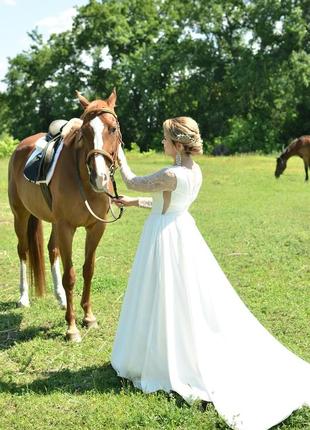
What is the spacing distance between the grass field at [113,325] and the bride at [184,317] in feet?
0.67

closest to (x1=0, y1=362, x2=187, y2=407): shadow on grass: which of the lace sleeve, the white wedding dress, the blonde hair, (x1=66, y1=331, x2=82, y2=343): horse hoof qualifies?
the white wedding dress

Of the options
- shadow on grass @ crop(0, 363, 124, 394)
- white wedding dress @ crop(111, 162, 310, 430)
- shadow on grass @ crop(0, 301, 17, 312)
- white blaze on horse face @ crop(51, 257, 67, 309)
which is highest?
white wedding dress @ crop(111, 162, 310, 430)

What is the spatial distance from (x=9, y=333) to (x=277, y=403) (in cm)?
302

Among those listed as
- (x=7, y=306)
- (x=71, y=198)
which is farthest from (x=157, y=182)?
(x=7, y=306)

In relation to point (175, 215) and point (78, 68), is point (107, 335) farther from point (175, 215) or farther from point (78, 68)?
point (78, 68)

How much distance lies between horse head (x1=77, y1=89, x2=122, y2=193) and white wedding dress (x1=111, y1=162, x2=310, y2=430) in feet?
0.84

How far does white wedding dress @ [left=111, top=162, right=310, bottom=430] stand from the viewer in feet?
12.6

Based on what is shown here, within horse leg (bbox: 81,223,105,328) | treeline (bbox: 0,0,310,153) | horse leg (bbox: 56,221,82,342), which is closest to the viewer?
horse leg (bbox: 56,221,82,342)

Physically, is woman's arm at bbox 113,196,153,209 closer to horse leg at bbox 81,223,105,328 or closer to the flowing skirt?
the flowing skirt

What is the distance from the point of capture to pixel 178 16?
47.5m

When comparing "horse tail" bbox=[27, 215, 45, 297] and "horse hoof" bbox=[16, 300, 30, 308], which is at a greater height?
"horse tail" bbox=[27, 215, 45, 297]

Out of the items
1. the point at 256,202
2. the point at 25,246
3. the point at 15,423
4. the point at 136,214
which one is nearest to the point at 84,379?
the point at 15,423

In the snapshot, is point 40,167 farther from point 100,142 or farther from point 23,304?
point 23,304

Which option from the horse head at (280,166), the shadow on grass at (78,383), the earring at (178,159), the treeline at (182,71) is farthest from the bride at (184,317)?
the treeline at (182,71)
